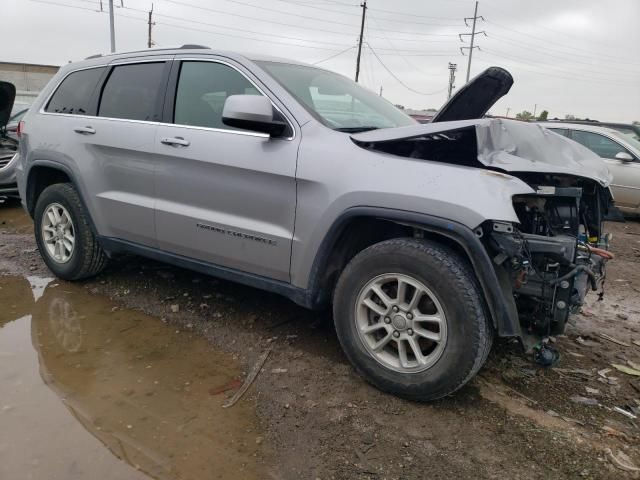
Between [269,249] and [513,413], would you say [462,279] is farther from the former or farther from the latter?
[269,249]

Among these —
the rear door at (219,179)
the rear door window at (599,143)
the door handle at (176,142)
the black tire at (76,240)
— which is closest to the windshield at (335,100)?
the rear door at (219,179)

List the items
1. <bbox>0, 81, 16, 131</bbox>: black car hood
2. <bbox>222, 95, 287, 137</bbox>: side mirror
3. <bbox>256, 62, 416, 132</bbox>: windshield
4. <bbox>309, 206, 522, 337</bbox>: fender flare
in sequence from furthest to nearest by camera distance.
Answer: <bbox>0, 81, 16, 131</bbox>: black car hood → <bbox>256, 62, 416, 132</bbox>: windshield → <bbox>222, 95, 287, 137</bbox>: side mirror → <bbox>309, 206, 522, 337</bbox>: fender flare

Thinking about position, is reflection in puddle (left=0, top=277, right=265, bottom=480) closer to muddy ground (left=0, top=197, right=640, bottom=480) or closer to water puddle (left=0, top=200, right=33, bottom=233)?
muddy ground (left=0, top=197, right=640, bottom=480)

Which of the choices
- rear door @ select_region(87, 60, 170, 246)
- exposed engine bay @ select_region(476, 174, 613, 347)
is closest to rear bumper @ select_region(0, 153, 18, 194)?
rear door @ select_region(87, 60, 170, 246)

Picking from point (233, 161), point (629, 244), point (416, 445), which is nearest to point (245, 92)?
point (233, 161)

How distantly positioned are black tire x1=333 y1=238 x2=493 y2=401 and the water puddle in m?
5.23

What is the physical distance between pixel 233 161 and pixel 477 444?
209cm

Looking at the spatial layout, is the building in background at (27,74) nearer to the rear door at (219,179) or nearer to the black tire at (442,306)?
the rear door at (219,179)

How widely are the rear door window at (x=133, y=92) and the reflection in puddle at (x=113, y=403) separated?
154cm

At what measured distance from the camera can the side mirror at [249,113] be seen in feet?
9.53

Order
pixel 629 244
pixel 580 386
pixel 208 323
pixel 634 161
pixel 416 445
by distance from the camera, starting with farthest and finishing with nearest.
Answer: pixel 634 161, pixel 629 244, pixel 208 323, pixel 580 386, pixel 416 445

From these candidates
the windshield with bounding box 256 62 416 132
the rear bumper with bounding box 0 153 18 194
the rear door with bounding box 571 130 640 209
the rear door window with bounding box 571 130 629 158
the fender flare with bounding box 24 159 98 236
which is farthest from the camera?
the rear door window with bounding box 571 130 629 158

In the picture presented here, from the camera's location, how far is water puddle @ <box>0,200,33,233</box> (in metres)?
6.62

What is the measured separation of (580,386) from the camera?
3135mm
